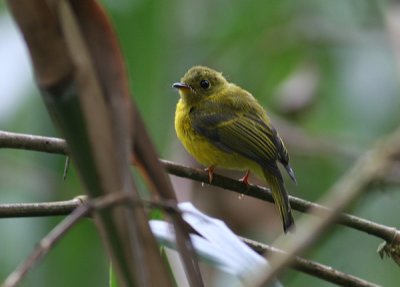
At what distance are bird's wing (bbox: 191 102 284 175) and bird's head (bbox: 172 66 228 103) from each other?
0.18m

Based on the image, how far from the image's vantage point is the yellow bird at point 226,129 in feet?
13.9

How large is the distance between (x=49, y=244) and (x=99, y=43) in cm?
17

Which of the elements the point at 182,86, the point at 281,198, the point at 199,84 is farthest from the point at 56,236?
the point at 199,84

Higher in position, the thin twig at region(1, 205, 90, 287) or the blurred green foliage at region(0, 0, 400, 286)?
the thin twig at region(1, 205, 90, 287)

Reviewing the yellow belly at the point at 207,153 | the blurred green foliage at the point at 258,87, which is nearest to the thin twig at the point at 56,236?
the blurred green foliage at the point at 258,87

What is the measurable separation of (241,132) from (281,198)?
124cm

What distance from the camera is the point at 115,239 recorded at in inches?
28.0

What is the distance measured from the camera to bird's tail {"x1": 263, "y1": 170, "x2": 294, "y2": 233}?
10.7 feet

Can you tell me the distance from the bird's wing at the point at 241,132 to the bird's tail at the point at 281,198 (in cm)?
7

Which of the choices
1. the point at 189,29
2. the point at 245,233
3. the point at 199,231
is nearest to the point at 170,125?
the point at 189,29

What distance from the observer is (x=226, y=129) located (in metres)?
4.59

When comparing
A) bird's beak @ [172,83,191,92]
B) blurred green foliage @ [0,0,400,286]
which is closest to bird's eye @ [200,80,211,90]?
bird's beak @ [172,83,191,92]

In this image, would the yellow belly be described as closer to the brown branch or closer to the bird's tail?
the bird's tail

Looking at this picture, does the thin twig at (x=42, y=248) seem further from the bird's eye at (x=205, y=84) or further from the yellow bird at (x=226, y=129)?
the bird's eye at (x=205, y=84)
